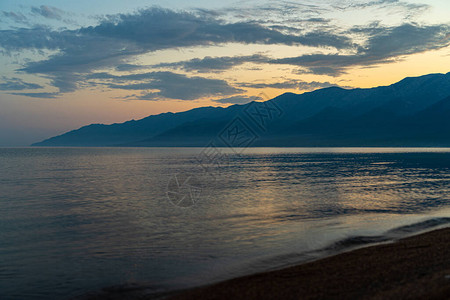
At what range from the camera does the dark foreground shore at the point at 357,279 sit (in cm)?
1080

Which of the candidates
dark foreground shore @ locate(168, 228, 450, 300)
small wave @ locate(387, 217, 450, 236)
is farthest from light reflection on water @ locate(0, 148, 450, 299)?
dark foreground shore @ locate(168, 228, 450, 300)

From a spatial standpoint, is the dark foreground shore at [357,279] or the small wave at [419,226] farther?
the small wave at [419,226]

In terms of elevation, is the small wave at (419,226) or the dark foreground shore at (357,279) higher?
the dark foreground shore at (357,279)

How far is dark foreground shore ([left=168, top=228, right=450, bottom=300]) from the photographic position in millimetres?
10805

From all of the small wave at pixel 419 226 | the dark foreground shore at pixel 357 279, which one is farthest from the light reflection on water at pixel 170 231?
the dark foreground shore at pixel 357 279

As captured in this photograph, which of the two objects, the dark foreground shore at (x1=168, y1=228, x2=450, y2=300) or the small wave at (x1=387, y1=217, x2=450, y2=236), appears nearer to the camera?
the dark foreground shore at (x1=168, y1=228, x2=450, y2=300)

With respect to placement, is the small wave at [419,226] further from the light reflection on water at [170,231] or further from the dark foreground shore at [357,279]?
the dark foreground shore at [357,279]

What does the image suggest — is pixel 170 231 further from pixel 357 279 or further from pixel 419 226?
pixel 419 226

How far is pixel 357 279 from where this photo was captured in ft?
40.1

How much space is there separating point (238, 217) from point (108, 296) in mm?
14454

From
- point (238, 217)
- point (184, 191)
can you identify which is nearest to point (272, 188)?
point (184, 191)

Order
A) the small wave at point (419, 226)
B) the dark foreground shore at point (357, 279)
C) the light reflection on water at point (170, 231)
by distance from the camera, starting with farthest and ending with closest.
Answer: the small wave at point (419, 226) → the light reflection on water at point (170, 231) → the dark foreground shore at point (357, 279)

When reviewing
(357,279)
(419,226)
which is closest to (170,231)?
(357,279)

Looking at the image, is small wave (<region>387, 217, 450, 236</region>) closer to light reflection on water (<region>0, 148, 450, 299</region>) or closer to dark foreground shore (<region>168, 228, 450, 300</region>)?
light reflection on water (<region>0, 148, 450, 299</region>)
